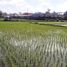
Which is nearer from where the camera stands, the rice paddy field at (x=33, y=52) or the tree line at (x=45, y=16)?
the rice paddy field at (x=33, y=52)

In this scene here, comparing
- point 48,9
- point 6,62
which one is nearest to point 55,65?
point 6,62

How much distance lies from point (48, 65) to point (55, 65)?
20 cm

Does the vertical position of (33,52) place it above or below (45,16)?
above

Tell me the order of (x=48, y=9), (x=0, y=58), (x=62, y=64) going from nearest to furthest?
1. (x=62, y=64)
2. (x=0, y=58)
3. (x=48, y=9)

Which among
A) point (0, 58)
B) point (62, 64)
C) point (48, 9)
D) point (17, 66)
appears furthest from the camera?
point (48, 9)

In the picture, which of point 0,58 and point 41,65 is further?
point 0,58

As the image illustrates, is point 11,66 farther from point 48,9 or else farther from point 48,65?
point 48,9

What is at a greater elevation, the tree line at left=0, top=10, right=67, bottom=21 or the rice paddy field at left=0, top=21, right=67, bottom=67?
the rice paddy field at left=0, top=21, right=67, bottom=67

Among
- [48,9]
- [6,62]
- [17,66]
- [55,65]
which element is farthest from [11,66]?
[48,9]

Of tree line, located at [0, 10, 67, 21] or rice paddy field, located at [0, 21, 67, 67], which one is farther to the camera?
tree line, located at [0, 10, 67, 21]

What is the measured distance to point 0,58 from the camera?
763 centimetres

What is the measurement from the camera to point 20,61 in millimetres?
7078

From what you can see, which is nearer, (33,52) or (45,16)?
(33,52)

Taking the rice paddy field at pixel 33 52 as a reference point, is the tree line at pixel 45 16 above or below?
below
